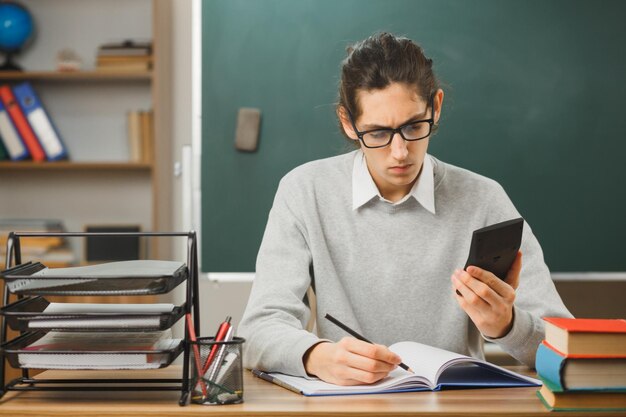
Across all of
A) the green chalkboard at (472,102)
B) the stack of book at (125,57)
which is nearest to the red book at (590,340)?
the green chalkboard at (472,102)

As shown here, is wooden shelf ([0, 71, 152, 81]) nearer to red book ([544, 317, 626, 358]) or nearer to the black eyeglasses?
the black eyeglasses

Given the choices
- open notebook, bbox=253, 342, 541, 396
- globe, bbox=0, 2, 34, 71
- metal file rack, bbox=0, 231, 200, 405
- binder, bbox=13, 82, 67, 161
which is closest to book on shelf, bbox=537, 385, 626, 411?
open notebook, bbox=253, 342, 541, 396

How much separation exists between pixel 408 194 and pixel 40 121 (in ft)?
6.74

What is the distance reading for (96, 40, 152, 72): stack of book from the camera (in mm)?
3219

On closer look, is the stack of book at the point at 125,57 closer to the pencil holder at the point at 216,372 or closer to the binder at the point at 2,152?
the binder at the point at 2,152

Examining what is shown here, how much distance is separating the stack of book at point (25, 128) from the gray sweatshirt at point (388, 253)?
1.81 m

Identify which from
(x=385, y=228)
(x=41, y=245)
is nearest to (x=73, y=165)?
(x=41, y=245)

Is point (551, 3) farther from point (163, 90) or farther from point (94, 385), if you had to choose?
point (94, 385)

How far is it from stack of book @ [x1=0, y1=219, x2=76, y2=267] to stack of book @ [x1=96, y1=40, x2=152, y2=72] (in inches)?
28.1

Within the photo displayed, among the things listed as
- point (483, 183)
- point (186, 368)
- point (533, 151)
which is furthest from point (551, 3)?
point (186, 368)

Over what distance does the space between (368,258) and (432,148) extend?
126 centimetres

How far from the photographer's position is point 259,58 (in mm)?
2939

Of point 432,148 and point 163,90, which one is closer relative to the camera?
point 432,148

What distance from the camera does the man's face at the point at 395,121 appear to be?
5.08ft
